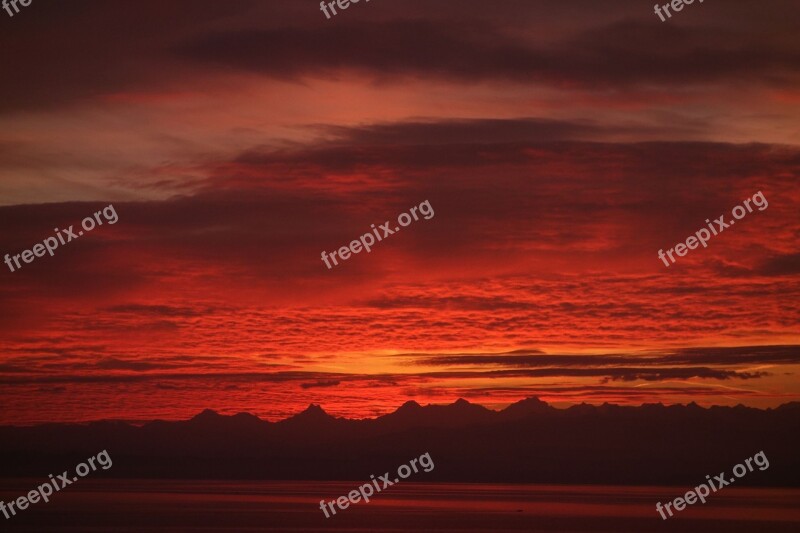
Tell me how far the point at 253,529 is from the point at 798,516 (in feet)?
200

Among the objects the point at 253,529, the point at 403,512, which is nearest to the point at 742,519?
the point at 403,512

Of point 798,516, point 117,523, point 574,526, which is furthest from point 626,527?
point 117,523

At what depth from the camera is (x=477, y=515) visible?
385 feet

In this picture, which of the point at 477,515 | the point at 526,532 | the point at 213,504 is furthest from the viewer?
the point at 213,504

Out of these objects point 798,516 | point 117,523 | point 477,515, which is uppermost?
point 117,523

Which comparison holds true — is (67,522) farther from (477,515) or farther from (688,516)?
(688,516)

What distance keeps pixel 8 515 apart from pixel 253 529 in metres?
34.5

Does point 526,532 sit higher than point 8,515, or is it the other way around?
point 8,515

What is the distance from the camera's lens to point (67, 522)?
10075cm

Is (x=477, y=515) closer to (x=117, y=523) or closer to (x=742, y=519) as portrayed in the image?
(x=742, y=519)

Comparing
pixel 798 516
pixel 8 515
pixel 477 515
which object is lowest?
pixel 798 516

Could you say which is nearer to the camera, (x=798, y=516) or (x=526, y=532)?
(x=526, y=532)

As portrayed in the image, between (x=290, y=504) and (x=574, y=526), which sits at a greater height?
(x=290, y=504)

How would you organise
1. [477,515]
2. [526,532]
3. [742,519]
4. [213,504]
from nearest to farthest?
[526,532]
[742,519]
[477,515]
[213,504]
